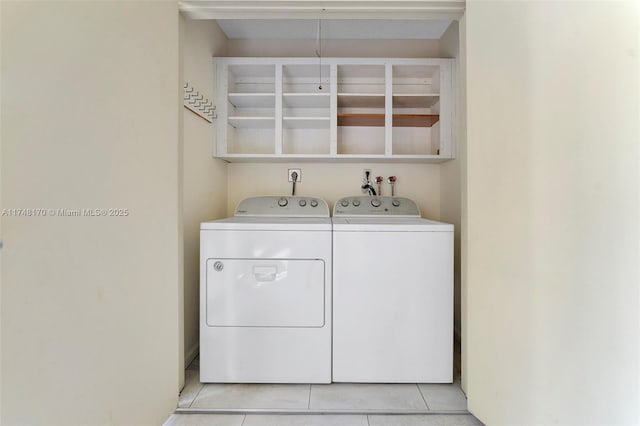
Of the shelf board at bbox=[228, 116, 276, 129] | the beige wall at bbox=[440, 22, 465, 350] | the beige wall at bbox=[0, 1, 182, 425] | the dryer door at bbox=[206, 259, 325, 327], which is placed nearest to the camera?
the beige wall at bbox=[0, 1, 182, 425]

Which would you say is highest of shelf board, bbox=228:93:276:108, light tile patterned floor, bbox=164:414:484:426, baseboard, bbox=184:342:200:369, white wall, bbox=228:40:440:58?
white wall, bbox=228:40:440:58

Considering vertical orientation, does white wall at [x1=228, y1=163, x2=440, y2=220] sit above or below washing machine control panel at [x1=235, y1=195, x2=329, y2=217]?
above

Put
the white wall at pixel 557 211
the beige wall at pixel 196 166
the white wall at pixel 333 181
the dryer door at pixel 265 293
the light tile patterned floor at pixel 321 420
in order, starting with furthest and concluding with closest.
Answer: the white wall at pixel 333 181 < the beige wall at pixel 196 166 < the dryer door at pixel 265 293 < the light tile patterned floor at pixel 321 420 < the white wall at pixel 557 211

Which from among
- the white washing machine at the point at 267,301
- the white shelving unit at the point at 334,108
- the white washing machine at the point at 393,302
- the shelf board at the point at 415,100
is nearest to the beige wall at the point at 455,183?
the white shelving unit at the point at 334,108

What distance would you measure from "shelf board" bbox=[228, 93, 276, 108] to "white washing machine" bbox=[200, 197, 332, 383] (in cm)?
106

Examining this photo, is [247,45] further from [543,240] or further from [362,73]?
[543,240]

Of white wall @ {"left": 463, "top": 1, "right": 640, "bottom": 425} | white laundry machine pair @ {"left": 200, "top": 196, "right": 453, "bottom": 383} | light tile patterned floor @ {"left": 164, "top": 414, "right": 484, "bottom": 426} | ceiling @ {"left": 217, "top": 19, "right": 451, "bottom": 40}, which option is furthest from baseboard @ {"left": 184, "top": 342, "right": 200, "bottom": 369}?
ceiling @ {"left": 217, "top": 19, "right": 451, "bottom": 40}

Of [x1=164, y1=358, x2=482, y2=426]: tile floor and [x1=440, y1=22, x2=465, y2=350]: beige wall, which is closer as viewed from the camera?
[x1=164, y1=358, x2=482, y2=426]: tile floor

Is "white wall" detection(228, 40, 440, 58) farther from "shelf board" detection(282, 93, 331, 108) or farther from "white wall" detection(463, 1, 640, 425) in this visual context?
"white wall" detection(463, 1, 640, 425)

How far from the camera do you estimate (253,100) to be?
87.2 inches

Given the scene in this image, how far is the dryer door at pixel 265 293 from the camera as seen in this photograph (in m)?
1.55

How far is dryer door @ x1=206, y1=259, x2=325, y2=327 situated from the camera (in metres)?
1.55

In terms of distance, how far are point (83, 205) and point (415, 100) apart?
2100 millimetres

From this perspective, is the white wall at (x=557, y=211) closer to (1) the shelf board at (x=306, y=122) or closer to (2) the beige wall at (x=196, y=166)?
(1) the shelf board at (x=306, y=122)
